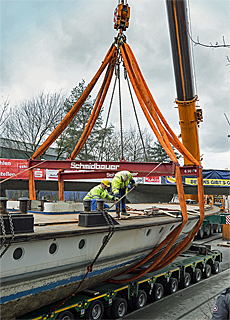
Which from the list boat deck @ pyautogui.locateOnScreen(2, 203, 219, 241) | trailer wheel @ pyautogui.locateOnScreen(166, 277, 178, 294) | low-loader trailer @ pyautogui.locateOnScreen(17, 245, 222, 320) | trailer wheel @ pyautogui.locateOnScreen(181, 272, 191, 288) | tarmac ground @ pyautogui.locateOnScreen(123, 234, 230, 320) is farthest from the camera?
trailer wheel @ pyautogui.locateOnScreen(181, 272, 191, 288)

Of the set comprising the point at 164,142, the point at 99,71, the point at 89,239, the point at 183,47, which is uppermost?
the point at 183,47

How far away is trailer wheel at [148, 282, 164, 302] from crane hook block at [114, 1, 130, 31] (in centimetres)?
729

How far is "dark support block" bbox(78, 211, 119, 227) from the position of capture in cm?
509

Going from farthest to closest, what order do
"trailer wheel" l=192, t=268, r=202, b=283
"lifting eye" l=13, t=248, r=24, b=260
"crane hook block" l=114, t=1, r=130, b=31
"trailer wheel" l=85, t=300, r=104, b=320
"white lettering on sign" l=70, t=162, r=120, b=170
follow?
1. "trailer wheel" l=192, t=268, r=202, b=283
2. "crane hook block" l=114, t=1, r=130, b=31
3. "white lettering on sign" l=70, t=162, r=120, b=170
4. "trailer wheel" l=85, t=300, r=104, b=320
5. "lifting eye" l=13, t=248, r=24, b=260

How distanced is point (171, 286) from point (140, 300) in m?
1.45

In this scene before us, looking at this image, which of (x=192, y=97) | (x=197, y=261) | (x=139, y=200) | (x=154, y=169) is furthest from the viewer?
(x=139, y=200)

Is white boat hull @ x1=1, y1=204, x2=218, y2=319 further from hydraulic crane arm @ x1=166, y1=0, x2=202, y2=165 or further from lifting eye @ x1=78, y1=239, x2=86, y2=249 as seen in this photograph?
hydraulic crane arm @ x1=166, y1=0, x2=202, y2=165

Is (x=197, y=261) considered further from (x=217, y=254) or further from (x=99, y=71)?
(x=99, y=71)

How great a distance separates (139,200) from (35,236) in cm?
2243

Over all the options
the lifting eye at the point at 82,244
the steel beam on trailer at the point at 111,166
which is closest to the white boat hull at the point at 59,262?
the lifting eye at the point at 82,244

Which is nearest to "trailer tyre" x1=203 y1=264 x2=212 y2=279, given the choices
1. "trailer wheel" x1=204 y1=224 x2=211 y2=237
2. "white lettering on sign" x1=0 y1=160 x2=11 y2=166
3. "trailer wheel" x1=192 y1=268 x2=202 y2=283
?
"trailer wheel" x1=192 y1=268 x2=202 y2=283

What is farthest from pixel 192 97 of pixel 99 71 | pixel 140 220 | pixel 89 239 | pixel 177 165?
pixel 89 239

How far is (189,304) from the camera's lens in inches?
298

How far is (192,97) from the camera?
473 inches
